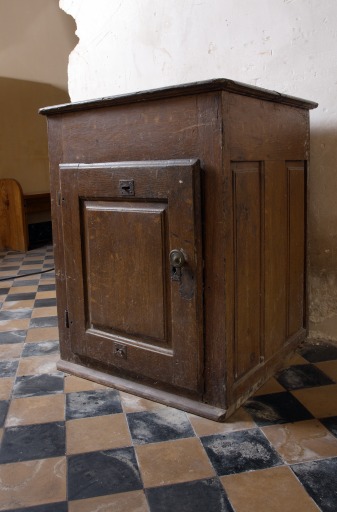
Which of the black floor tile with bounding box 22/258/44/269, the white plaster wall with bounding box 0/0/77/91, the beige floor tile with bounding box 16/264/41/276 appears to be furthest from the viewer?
the white plaster wall with bounding box 0/0/77/91

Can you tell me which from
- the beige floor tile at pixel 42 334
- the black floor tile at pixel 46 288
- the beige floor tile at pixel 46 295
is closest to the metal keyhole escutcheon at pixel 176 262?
the beige floor tile at pixel 42 334

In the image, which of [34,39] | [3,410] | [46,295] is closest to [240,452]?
[3,410]

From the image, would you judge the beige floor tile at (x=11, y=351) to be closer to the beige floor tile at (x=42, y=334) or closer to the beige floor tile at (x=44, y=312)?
the beige floor tile at (x=42, y=334)

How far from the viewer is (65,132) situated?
2.12 metres

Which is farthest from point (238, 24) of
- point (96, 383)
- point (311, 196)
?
point (96, 383)

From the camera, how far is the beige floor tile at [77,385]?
2137 millimetres

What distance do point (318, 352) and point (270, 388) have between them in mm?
498

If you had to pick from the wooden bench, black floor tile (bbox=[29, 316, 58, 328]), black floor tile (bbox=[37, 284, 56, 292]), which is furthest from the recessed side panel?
the wooden bench

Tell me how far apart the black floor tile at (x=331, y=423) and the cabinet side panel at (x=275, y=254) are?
38cm

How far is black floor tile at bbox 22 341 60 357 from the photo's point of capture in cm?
258

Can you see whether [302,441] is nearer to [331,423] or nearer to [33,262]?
[331,423]

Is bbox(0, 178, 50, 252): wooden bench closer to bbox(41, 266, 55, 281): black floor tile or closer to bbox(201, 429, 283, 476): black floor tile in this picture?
bbox(41, 266, 55, 281): black floor tile

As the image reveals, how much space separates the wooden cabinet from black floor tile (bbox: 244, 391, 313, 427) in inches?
2.3

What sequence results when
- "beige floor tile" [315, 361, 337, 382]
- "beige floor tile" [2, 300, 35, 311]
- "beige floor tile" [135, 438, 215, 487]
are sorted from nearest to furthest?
"beige floor tile" [135, 438, 215, 487] → "beige floor tile" [315, 361, 337, 382] → "beige floor tile" [2, 300, 35, 311]
